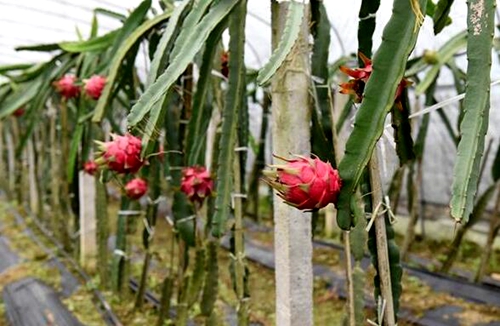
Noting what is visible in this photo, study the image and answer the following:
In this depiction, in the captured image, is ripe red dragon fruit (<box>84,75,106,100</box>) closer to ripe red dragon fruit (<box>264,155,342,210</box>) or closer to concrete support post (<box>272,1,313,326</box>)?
concrete support post (<box>272,1,313,326</box>)

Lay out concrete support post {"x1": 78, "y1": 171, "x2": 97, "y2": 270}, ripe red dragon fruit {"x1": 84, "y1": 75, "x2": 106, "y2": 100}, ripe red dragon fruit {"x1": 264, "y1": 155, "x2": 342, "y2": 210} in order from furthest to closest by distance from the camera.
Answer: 1. concrete support post {"x1": 78, "y1": 171, "x2": 97, "y2": 270}
2. ripe red dragon fruit {"x1": 84, "y1": 75, "x2": 106, "y2": 100}
3. ripe red dragon fruit {"x1": 264, "y1": 155, "x2": 342, "y2": 210}

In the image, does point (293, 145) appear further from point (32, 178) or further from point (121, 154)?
point (32, 178)

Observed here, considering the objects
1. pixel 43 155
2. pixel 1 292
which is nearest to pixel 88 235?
pixel 1 292

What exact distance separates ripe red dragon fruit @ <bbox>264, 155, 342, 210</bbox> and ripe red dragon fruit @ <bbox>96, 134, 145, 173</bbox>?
0.46 m

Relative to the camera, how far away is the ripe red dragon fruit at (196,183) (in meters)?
1.17

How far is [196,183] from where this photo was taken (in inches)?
46.0

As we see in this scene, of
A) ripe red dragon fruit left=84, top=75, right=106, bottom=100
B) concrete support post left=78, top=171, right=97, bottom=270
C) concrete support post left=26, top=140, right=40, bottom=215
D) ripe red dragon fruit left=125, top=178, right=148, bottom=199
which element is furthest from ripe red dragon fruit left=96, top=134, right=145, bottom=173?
concrete support post left=26, top=140, right=40, bottom=215

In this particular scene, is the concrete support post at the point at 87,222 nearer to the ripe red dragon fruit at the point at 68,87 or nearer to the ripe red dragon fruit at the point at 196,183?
the ripe red dragon fruit at the point at 68,87

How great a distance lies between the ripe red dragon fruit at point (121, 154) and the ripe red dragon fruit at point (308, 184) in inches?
18.2

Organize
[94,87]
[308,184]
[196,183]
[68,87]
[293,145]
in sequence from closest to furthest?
[308,184]
[293,145]
[196,183]
[94,87]
[68,87]

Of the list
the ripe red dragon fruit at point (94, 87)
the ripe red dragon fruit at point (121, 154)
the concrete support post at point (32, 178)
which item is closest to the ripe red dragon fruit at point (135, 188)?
the ripe red dragon fruit at point (94, 87)

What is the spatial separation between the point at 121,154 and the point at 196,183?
0.92ft

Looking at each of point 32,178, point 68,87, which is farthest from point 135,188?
point 32,178

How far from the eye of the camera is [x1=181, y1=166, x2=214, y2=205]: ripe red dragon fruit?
1.17 meters
